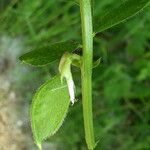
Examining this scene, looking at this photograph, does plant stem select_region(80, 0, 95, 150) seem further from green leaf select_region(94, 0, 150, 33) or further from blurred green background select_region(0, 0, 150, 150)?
blurred green background select_region(0, 0, 150, 150)

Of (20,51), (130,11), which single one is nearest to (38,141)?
(130,11)

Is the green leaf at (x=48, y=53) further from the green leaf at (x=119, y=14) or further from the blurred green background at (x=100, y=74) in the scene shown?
the blurred green background at (x=100, y=74)

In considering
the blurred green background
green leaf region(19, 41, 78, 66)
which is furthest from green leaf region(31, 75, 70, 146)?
the blurred green background

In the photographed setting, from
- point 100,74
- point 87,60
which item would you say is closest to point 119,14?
point 87,60

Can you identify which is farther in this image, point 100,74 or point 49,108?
point 100,74

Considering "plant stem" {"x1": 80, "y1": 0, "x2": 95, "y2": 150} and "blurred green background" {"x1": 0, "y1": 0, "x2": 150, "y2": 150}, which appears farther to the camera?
"blurred green background" {"x1": 0, "y1": 0, "x2": 150, "y2": 150}

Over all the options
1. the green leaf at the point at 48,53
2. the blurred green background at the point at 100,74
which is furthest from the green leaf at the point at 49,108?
the blurred green background at the point at 100,74

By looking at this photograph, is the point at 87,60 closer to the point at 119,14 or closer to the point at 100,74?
the point at 119,14
